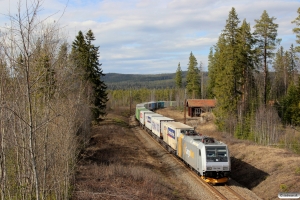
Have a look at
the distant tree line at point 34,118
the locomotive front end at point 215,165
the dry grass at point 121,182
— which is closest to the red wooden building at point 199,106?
the dry grass at point 121,182

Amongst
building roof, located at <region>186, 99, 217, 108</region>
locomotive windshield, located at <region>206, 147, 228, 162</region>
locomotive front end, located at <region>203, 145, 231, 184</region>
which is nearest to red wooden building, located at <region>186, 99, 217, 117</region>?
building roof, located at <region>186, 99, 217, 108</region>

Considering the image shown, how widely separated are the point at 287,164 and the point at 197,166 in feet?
18.5

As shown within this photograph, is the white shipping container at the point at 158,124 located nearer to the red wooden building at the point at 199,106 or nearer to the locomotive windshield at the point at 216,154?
the locomotive windshield at the point at 216,154

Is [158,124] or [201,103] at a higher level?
[201,103]

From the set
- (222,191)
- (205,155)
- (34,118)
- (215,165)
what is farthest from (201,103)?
(34,118)

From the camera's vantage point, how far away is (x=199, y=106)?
62812 mm

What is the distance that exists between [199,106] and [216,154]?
143 feet

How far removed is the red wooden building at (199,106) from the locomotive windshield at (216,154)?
41757 mm

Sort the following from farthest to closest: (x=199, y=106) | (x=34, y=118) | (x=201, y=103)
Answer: (x=201, y=103) → (x=199, y=106) → (x=34, y=118)

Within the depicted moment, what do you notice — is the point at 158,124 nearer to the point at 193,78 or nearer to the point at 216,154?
the point at 216,154

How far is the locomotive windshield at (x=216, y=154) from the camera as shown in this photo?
764 inches

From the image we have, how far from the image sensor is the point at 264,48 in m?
40.2

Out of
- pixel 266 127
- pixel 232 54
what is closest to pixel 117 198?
pixel 266 127

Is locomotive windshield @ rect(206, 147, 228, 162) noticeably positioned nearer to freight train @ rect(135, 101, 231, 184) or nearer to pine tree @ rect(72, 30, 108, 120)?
freight train @ rect(135, 101, 231, 184)
